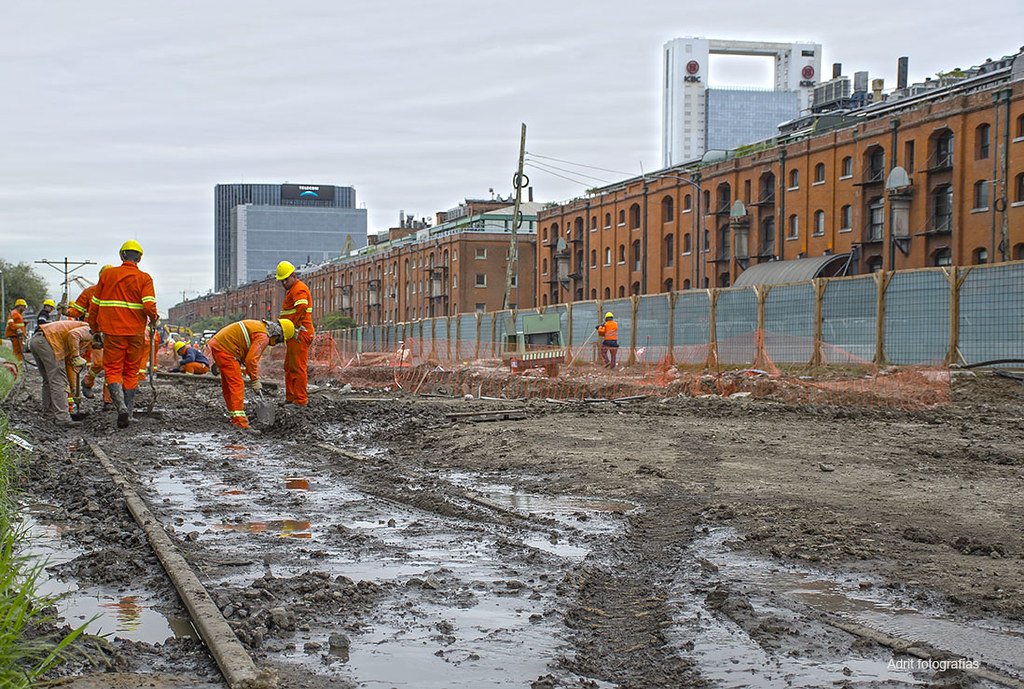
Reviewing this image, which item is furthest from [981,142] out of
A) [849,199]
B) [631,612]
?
[631,612]

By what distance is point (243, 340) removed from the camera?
15156mm

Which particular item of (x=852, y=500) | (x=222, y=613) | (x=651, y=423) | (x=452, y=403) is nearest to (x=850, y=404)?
(x=651, y=423)

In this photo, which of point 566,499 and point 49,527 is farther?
point 566,499

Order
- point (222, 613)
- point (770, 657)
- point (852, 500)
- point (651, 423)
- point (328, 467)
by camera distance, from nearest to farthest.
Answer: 1. point (770, 657)
2. point (222, 613)
3. point (852, 500)
4. point (328, 467)
5. point (651, 423)

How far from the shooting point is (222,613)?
5043 millimetres

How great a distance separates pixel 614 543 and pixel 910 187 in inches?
1887

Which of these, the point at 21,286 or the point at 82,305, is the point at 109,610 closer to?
the point at 82,305

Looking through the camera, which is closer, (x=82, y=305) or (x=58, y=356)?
(x=58, y=356)

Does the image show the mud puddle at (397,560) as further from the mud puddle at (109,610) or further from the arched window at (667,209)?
the arched window at (667,209)

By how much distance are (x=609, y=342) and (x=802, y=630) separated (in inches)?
984

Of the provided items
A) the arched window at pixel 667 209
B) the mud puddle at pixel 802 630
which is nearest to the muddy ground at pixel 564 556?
the mud puddle at pixel 802 630

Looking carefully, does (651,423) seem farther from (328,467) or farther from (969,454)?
(328,467)

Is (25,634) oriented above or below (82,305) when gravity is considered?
below

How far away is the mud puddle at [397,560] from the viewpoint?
4.60m
